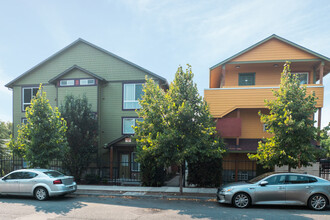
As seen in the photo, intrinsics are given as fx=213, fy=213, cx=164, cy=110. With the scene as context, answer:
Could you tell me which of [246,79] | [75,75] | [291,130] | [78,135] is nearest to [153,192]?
[78,135]

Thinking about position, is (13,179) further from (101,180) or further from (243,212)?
(243,212)

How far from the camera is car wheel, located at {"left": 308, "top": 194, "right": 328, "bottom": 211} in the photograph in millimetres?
7953

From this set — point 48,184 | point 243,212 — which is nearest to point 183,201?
point 243,212

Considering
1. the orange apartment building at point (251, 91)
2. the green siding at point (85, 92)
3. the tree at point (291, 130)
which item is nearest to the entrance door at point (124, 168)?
the green siding at point (85, 92)

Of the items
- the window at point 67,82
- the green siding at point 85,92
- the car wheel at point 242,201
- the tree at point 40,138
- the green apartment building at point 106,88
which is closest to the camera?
the car wheel at point 242,201

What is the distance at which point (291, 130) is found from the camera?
32.1ft

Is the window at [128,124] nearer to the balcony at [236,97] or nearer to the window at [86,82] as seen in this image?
the window at [86,82]

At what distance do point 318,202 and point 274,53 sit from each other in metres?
10.2

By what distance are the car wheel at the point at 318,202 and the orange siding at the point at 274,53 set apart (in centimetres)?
968

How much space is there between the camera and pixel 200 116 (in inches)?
406

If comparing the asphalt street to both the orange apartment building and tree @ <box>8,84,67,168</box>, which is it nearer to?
tree @ <box>8,84,67,168</box>

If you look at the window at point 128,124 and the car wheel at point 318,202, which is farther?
the window at point 128,124

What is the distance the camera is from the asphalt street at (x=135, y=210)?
7.24 metres

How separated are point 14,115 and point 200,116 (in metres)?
16.6
